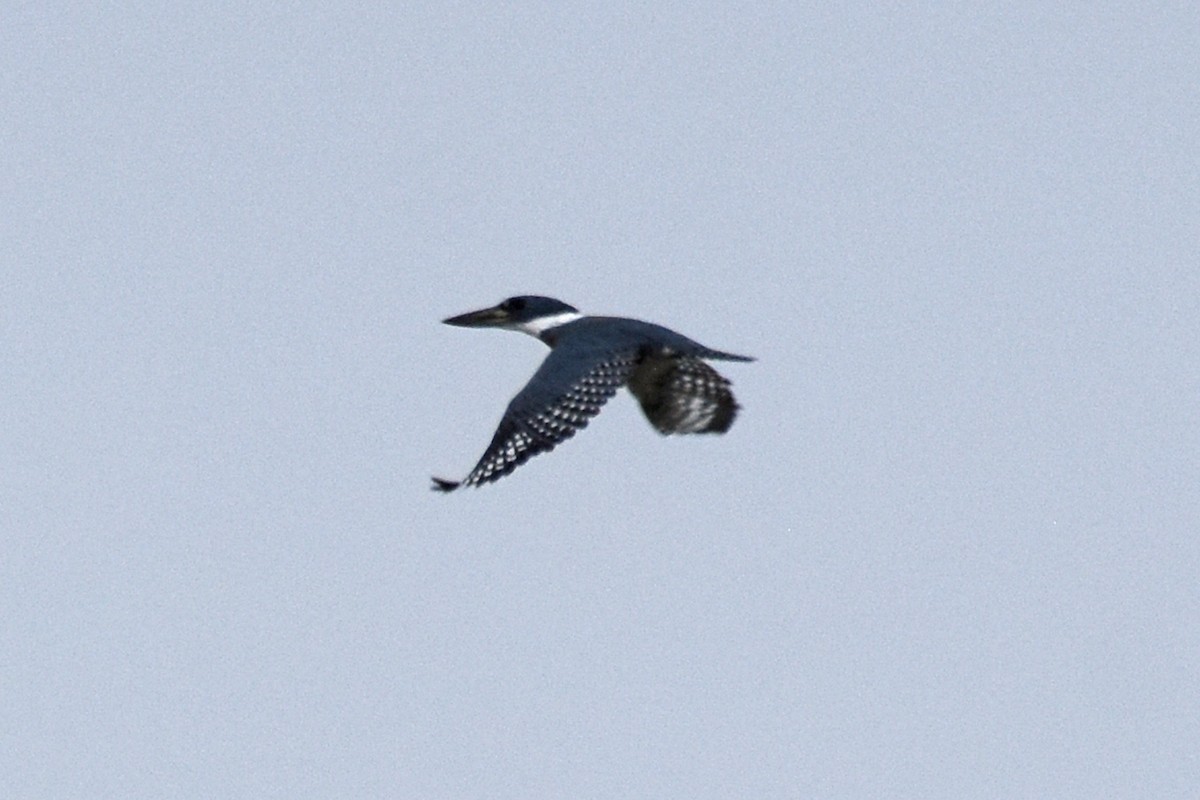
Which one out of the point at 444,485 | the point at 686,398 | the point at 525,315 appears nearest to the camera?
the point at 444,485

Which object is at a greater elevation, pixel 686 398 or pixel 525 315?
pixel 525 315

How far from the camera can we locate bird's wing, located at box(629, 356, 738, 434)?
2161 cm

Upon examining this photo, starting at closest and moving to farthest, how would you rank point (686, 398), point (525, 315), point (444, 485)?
point (444, 485), point (686, 398), point (525, 315)

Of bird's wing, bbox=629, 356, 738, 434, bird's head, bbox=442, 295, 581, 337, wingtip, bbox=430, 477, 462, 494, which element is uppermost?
bird's head, bbox=442, 295, 581, 337

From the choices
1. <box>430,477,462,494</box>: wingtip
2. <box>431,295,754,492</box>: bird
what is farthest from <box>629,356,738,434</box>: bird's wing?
<box>430,477,462,494</box>: wingtip

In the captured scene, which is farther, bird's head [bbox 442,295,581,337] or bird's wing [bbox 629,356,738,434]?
bird's head [bbox 442,295,581,337]

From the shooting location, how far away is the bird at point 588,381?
19703mm

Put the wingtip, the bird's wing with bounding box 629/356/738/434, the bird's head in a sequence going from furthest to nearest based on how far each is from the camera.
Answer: the bird's head < the bird's wing with bounding box 629/356/738/434 < the wingtip

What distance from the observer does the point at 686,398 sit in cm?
2175

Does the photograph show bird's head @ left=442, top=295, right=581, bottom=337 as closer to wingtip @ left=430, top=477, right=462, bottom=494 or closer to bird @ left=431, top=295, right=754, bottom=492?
bird @ left=431, top=295, right=754, bottom=492

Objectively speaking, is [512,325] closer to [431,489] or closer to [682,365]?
[682,365]

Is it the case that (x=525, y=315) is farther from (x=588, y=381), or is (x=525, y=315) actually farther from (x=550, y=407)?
(x=550, y=407)

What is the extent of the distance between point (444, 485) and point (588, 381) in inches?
62.1

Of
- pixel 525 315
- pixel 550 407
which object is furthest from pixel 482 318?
pixel 550 407
